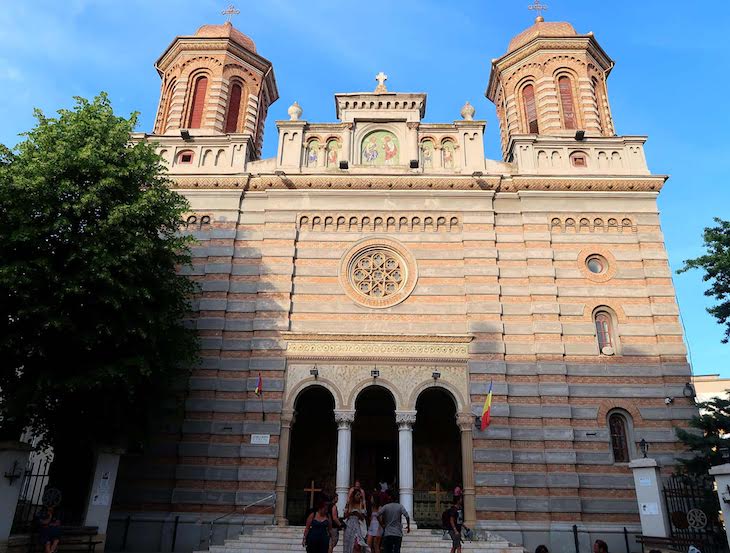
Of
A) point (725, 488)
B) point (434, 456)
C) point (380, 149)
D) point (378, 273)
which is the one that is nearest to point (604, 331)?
point (434, 456)

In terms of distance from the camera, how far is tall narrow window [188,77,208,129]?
22.1m

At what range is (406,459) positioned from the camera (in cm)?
1587

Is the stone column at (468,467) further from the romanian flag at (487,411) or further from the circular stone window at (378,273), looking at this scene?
the circular stone window at (378,273)

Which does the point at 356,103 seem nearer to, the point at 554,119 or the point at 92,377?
the point at 554,119

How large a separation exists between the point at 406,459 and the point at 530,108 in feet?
49.0

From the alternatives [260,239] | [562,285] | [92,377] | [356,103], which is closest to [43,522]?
[92,377]

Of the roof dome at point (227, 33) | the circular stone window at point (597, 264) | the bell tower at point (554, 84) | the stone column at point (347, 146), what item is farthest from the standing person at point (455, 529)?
the roof dome at point (227, 33)

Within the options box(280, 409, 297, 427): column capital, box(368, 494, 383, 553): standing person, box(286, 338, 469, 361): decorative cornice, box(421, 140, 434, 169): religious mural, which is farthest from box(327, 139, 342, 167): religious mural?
box(368, 494, 383, 553): standing person

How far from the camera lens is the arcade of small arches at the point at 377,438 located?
52.3 ft

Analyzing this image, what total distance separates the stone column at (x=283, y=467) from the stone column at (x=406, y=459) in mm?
3260

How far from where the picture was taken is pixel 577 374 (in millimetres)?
16578

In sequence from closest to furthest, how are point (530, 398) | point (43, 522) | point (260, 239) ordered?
point (43, 522) < point (530, 398) < point (260, 239)

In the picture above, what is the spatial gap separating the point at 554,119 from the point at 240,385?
15.2 meters

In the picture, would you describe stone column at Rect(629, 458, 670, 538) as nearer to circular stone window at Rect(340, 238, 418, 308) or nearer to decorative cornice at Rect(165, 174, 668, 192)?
circular stone window at Rect(340, 238, 418, 308)
